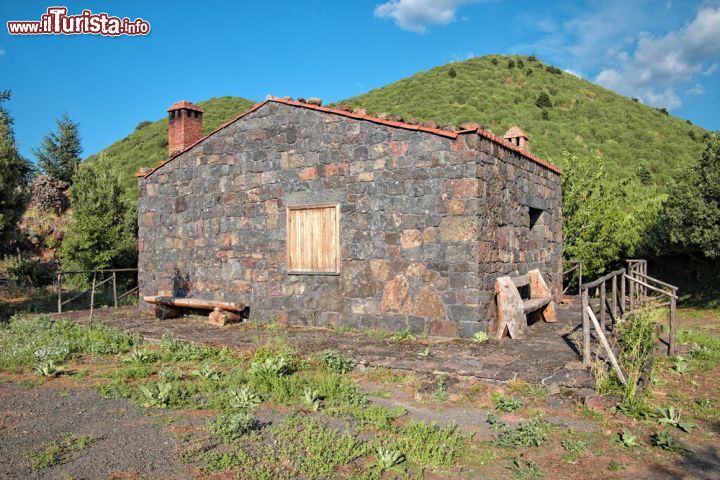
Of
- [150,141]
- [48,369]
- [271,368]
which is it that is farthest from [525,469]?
[150,141]

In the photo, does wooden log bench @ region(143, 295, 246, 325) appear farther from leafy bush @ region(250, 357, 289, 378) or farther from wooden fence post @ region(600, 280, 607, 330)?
wooden fence post @ region(600, 280, 607, 330)

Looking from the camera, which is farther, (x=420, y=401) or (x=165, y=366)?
(x=165, y=366)

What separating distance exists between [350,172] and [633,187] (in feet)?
49.5

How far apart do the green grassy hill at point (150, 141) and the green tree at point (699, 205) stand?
23775 mm

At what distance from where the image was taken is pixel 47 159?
958 inches

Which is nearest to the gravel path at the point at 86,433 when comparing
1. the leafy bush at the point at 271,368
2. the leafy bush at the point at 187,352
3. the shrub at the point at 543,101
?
the leafy bush at the point at 271,368

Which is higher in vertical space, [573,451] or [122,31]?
[122,31]

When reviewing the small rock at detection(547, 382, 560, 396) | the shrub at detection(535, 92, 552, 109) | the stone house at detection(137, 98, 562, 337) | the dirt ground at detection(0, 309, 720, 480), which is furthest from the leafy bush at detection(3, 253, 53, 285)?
the shrub at detection(535, 92, 552, 109)

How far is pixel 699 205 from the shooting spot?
1281 cm

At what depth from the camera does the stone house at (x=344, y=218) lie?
7.78 metres

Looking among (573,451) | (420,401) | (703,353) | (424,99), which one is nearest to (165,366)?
(420,401)

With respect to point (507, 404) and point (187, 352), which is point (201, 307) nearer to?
point (187, 352)

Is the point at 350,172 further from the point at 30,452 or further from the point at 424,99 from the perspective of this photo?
the point at 424,99

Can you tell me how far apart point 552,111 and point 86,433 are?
117ft
